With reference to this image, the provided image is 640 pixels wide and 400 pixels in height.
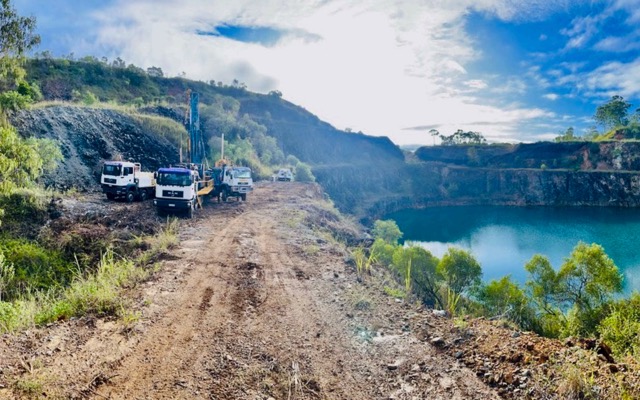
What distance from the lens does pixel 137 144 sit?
29.0 meters

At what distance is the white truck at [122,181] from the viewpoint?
1938 centimetres

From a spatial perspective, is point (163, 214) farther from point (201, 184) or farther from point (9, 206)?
point (9, 206)

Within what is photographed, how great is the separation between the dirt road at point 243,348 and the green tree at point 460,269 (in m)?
10.1

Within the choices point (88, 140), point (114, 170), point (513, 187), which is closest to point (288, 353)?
point (114, 170)

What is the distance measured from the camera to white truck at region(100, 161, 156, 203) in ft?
63.6

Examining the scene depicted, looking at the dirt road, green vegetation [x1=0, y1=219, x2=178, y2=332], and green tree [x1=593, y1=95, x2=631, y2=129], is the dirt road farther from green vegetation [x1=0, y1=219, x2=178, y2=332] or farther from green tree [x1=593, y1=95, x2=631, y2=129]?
green tree [x1=593, y1=95, x2=631, y2=129]

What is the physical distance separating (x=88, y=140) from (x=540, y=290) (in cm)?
2727

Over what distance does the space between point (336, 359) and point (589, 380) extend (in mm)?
3055

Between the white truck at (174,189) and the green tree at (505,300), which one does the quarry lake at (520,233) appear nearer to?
the green tree at (505,300)

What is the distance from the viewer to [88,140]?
2573cm

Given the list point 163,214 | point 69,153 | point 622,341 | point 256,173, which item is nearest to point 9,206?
point 163,214

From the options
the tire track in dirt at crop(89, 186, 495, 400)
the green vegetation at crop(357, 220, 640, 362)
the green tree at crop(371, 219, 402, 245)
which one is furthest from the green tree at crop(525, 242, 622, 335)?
the green tree at crop(371, 219, 402, 245)

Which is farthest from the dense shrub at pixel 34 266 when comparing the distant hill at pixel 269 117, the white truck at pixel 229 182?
the distant hill at pixel 269 117

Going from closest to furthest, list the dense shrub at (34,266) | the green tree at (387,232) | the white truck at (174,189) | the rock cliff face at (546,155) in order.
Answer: the dense shrub at (34,266) < the white truck at (174,189) < the green tree at (387,232) < the rock cliff face at (546,155)
